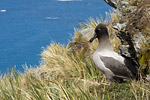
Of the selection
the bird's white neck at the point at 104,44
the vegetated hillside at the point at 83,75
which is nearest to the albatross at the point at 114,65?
the bird's white neck at the point at 104,44

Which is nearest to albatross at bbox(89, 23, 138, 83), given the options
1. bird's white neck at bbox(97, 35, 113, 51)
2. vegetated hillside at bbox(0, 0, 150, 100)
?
bird's white neck at bbox(97, 35, 113, 51)

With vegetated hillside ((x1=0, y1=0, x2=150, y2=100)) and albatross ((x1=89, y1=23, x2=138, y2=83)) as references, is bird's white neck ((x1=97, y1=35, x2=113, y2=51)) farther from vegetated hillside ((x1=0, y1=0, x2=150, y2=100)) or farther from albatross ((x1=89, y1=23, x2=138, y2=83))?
vegetated hillside ((x1=0, y1=0, x2=150, y2=100))

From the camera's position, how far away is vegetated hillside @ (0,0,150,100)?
4.11 m

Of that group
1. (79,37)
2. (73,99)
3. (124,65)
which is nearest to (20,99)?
(73,99)

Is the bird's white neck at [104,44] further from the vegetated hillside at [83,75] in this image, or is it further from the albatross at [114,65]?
the vegetated hillside at [83,75]

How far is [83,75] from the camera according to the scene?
22.7ft

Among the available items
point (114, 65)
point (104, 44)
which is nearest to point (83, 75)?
point (104, 44)

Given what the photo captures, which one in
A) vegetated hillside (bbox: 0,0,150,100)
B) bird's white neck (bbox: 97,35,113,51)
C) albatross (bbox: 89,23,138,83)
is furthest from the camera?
bird's white neck (bbox: 97,35,113,51)

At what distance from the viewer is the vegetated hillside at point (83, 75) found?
4113mm

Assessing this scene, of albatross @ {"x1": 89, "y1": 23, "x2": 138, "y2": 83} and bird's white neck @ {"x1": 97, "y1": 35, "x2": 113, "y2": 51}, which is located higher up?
bird's white neck @ {"x1": 97, "y1": 35, "x2": 113, "y2": 51}

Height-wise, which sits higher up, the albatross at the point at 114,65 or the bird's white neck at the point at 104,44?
the bird's white neck at the point at 104,44

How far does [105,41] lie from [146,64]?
1.18 m

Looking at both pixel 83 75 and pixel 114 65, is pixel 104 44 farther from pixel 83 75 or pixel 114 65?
pixel 83 75

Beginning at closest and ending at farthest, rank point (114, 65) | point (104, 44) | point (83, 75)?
point (114, 65) < point (104, 44) < point (83, 75)
